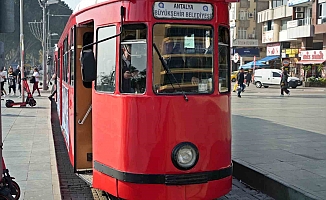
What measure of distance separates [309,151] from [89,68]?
217 inches

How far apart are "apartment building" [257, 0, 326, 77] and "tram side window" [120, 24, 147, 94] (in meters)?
40.3

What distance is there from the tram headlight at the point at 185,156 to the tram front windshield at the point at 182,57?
1.99 feet

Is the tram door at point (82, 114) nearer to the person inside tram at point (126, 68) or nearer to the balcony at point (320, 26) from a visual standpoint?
the person inside tram at point (126, 68)

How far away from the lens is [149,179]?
5.02m

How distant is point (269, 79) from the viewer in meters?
40.8

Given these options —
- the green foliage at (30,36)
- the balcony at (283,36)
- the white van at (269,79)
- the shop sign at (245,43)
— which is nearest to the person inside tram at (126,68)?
the white van at (269,79)

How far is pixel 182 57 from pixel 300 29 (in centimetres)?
4335

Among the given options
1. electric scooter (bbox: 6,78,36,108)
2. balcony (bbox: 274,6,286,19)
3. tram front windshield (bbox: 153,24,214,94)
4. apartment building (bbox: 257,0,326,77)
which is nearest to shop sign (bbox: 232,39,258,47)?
apartment building (bbox: 257,0,326,77)

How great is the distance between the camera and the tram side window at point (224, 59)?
5.29m

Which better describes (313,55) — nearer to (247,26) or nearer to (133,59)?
(247,26)

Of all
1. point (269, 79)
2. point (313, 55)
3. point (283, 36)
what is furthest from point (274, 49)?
point (269, 79)

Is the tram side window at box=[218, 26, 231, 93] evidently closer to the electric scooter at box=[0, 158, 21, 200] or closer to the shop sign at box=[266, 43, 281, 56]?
the electric scooter at box=[0, 158, 21, 200]

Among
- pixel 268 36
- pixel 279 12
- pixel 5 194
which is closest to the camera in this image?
pixel 5 194

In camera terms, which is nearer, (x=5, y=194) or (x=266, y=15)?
(x=5, y=194)
